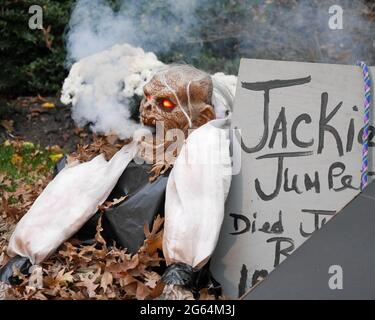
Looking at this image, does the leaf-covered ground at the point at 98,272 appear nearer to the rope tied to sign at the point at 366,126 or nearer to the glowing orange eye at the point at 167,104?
the glowing orange eye at the point at 167,104

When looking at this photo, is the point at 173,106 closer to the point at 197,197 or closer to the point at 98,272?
the point at 197,197

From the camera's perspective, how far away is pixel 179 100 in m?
3.61

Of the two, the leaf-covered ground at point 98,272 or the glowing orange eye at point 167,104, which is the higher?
the glowing orange eye at point 167,104

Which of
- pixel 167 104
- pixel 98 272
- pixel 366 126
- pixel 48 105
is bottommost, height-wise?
pixel 98 272

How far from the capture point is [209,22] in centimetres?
710

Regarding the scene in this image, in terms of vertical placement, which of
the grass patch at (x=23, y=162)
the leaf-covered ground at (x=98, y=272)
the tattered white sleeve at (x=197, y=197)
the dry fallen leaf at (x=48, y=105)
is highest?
the tattered white sleeve at (x=197, y=197)

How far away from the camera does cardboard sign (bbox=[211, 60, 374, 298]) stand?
3.39 m

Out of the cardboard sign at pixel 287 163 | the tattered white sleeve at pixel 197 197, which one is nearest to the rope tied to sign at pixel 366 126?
the cardboard sign at pixel 287 163

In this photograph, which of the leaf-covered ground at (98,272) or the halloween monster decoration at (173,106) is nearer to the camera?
the leaf-covered ground at (98,272)

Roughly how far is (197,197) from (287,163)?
1.58 feet

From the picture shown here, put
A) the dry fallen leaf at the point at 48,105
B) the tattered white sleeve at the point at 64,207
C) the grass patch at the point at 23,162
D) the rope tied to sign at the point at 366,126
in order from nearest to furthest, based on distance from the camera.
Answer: the rope tied to sign at the point at 366,126 < the tattered white sleeve at the point at 64,207 < the grass patch at the point at 23,162 < the dry fallen leaf at the point at 48,105

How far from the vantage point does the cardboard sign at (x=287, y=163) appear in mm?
3395

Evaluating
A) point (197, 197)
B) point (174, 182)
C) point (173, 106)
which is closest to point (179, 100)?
point (173, 106)

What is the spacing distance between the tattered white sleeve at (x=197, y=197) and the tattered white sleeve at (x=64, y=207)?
0.40m
